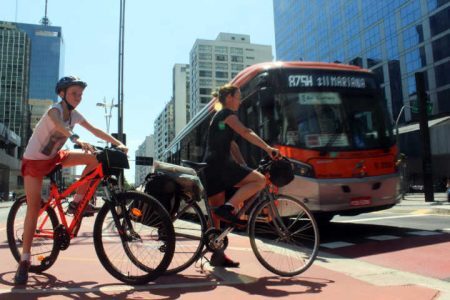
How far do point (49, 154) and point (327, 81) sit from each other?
5.55 m

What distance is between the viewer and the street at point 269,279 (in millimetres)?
3840

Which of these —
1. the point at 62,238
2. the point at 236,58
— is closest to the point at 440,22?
the point at 62,238

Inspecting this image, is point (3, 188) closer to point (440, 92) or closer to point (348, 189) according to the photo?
point (440, 92)

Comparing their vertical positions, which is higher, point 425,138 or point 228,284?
point 425,138

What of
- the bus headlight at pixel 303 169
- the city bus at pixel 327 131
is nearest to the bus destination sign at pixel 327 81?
the city bus at pixel 327 131

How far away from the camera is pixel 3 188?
288 ft

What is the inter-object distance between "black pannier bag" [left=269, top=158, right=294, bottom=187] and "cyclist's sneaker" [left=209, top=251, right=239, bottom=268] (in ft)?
3.17

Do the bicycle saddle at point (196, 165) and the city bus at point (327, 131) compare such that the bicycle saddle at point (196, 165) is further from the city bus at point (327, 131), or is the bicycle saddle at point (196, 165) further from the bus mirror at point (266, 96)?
the bus mirror at point (266, 96)

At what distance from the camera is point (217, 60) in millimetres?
128000

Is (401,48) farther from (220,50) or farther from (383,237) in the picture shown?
(220,50)

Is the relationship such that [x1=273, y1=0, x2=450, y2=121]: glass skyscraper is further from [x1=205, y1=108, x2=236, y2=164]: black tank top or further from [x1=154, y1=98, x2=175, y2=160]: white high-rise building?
[x1=154, y1=98, x2=175, y2=160]: white high-rise building

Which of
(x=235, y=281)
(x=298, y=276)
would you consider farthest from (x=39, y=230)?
(x=298, y=276)

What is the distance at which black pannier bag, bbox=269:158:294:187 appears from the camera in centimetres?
473

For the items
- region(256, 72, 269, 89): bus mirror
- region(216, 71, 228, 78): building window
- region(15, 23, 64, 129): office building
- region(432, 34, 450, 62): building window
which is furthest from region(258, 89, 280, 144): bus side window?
region(15, 23, 64, 129): office building
